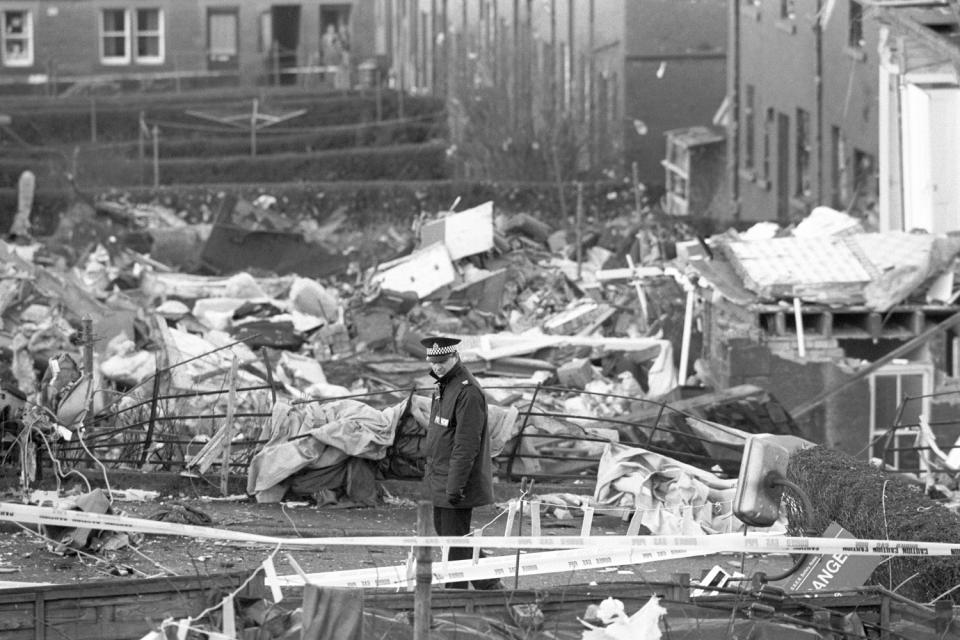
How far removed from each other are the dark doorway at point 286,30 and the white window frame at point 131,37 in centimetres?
419

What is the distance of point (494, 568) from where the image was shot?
945 centimetres

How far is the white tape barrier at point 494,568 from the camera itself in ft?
30.3

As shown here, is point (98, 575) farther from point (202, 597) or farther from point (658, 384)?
point (658, 384)

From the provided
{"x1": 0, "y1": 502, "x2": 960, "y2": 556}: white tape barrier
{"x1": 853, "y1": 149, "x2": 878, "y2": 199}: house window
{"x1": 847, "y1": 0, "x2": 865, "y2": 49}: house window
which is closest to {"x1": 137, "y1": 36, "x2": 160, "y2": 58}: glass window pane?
{"x1": 847, "y1": 0, "x2": 865, "y2": 49}: house window

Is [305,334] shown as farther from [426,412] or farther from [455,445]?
[455,445]

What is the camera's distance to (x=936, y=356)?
19625mm

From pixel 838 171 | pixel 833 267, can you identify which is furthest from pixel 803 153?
pixel 833 267

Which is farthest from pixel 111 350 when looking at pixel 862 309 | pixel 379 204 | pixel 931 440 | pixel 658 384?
pixel 379 204

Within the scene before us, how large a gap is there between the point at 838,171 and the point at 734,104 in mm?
7688

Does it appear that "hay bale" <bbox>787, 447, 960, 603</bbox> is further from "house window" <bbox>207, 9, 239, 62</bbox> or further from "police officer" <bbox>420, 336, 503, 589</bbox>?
"house window" <bbox>207, 9, 239, 62</bbox>

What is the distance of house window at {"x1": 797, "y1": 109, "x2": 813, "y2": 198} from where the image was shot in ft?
106

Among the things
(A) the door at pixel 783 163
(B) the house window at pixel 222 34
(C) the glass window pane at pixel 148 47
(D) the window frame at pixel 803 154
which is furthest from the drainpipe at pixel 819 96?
(C) the glass window pane at pixel 148 47

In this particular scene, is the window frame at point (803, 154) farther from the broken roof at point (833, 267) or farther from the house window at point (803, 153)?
the broken roof at point (833, 267)

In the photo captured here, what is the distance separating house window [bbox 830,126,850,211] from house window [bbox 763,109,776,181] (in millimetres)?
4326
